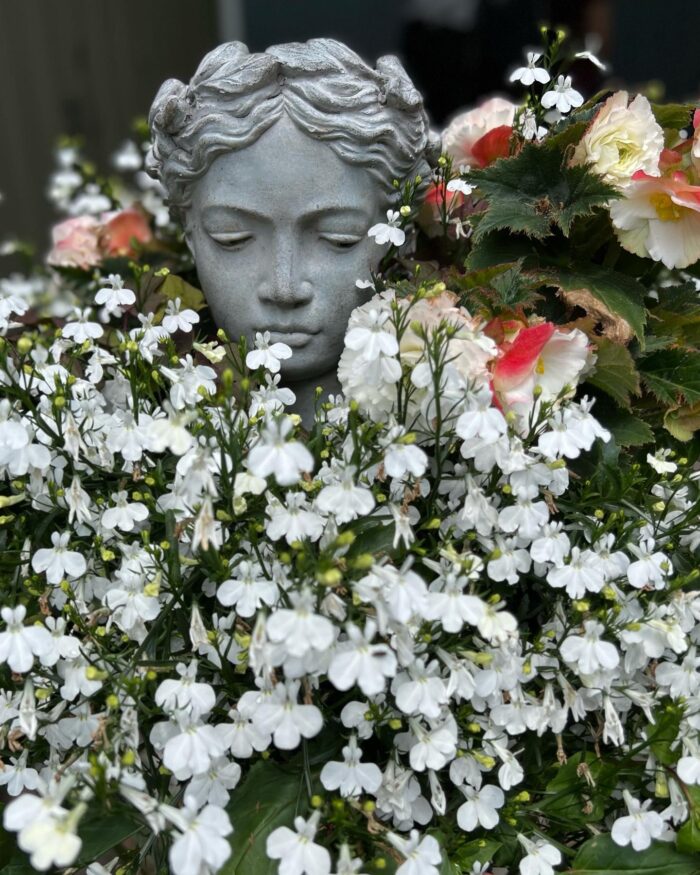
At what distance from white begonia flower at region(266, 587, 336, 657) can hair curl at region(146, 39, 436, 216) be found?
41cm

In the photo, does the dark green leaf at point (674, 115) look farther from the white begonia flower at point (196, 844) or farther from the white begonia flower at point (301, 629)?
the white begonia flower at point (196, 844)

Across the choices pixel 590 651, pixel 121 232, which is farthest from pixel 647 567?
pixel 121 232

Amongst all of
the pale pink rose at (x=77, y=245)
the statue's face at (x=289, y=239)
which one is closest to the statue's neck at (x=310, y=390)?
the statue's face at (x=289, y=239)

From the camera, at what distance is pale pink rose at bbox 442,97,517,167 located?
2.86ft

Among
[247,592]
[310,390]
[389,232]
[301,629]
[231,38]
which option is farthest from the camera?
[231,38]

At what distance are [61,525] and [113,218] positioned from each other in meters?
0.50

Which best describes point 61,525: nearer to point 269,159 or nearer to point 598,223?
point 269,159

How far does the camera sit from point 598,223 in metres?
0.79

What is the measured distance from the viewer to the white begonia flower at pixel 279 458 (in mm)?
506

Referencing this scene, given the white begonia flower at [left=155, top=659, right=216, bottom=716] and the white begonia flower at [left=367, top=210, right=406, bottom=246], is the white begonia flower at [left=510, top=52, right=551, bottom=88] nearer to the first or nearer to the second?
the white begonia flower at [left=367, top=210, right=406, bottom=246]

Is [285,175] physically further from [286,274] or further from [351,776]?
[351,776]

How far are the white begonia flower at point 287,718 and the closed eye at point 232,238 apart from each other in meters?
0.38

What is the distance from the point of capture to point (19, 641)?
58 centimetres

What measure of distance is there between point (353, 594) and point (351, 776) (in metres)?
0.13
